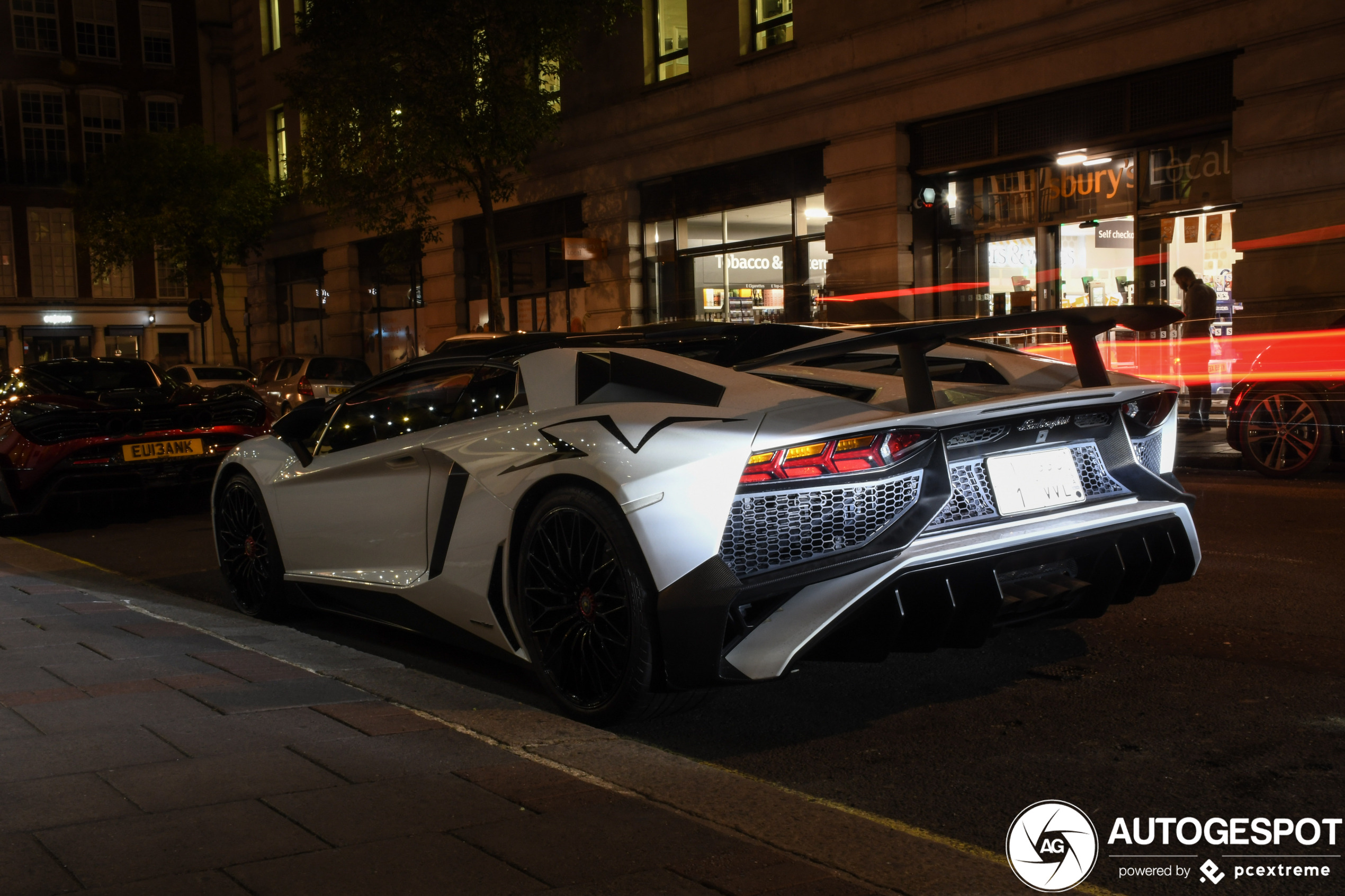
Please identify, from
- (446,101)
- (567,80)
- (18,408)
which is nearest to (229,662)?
(18,408)

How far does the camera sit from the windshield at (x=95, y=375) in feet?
34.7

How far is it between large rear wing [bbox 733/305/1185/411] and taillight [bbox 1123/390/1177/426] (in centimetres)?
17

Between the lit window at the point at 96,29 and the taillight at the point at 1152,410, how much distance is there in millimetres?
57223

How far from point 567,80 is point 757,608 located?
22.3m

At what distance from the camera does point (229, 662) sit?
4.71 metres

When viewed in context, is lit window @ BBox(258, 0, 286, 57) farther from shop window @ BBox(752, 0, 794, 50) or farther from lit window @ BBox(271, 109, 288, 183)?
shop window @ BBox(752, 0, 794, 50)

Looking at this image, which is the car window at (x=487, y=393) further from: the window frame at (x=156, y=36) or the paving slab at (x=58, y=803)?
the window frame at (x=156, y=36)

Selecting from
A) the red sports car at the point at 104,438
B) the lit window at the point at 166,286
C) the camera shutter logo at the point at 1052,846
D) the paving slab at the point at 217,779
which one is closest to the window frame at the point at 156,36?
the lit window at the point at 166,286

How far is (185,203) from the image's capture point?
36.0m

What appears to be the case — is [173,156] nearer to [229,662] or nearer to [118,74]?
[118,74]

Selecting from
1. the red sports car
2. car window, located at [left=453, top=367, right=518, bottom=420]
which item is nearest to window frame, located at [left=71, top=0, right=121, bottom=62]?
the red sports car

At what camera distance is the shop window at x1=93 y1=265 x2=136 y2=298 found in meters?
52.0

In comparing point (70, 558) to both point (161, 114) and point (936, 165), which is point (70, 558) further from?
point (161, 114)

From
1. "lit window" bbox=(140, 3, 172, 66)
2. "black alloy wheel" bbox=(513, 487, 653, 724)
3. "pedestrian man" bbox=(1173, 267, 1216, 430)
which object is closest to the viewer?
"black alloy wheel" bbox=(513, 487, 653, 724)
